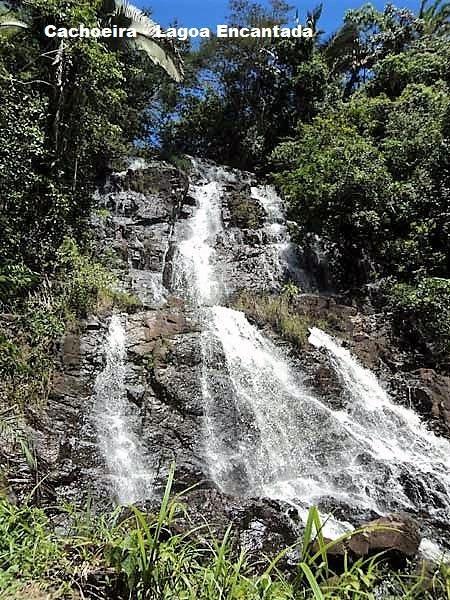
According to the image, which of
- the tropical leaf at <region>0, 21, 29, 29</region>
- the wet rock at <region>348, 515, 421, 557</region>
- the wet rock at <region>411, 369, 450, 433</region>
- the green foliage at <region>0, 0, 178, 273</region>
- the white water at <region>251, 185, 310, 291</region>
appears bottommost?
the wet rock at <region>411, 369, 450, 433</region>

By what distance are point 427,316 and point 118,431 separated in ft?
21.9

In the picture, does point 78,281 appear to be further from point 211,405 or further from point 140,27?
point 140,27

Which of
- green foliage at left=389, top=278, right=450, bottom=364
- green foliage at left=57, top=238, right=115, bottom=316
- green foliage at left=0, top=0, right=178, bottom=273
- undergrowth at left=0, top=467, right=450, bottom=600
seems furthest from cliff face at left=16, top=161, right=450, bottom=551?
undergrowth at left=0, top=467, right=450, bottom=600

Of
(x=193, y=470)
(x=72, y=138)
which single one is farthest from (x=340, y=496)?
(x=72, y=138)

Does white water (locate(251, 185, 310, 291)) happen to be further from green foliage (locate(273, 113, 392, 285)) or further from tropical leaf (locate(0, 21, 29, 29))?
tropical leaf (locate(0, 21, 29, 29))

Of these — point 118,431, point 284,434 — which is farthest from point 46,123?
point 284,434

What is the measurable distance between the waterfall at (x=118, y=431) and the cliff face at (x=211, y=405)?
0.06 ft

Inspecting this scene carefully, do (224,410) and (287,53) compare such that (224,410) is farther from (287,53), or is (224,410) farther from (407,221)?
(287,53)

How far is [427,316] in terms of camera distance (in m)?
10.3

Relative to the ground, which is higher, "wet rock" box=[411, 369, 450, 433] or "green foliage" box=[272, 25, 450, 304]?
"green foliage" box=[272, 25, 450, 304]

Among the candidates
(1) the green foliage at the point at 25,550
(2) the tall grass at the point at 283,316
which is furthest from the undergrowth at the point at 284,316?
(1) the green foliage at the point at 25,550

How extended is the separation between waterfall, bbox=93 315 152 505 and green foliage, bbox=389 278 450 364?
5.95 m

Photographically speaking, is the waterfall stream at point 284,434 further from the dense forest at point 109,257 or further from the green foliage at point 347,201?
the green foliage at point 347,201

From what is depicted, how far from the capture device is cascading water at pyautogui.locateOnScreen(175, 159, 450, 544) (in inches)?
254
